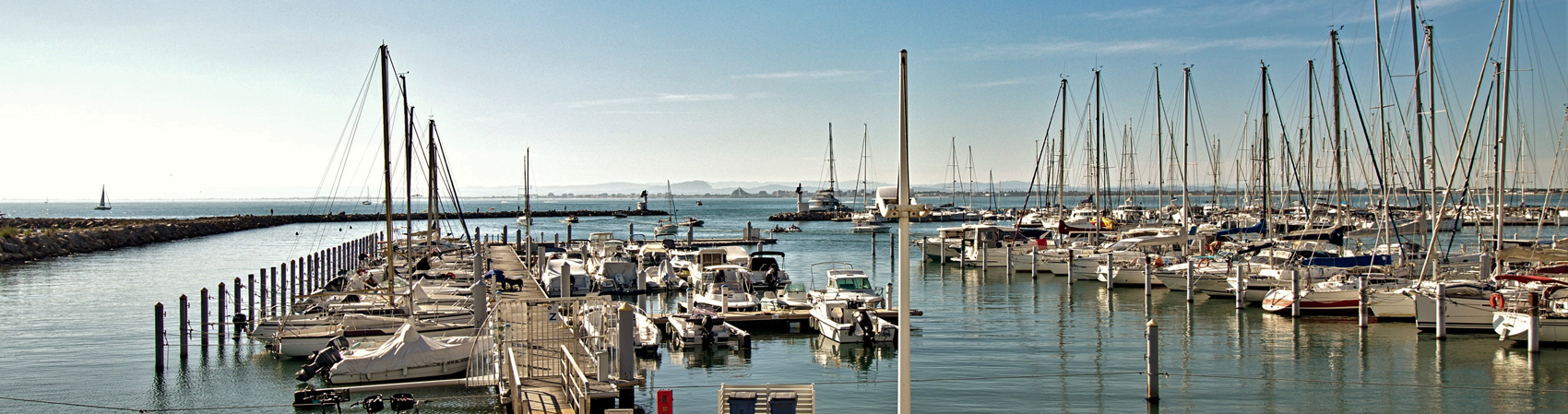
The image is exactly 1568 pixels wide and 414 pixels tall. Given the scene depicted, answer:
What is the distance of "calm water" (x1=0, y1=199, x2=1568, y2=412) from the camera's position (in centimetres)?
2206

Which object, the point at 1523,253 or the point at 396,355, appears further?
the point at 1523,253

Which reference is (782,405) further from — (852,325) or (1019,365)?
(852,325)

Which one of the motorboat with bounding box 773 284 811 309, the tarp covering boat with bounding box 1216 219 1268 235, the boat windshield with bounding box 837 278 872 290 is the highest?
the tarp covering boat with bounding box 1216 219 1268 235

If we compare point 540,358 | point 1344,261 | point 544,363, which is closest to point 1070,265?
point 1344,261

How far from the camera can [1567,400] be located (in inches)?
836

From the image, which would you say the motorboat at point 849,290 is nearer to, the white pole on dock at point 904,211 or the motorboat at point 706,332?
the motorboat at point 706,332

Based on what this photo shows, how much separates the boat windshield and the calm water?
2.34 m

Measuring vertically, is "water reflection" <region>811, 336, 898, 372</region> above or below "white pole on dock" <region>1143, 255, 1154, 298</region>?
below

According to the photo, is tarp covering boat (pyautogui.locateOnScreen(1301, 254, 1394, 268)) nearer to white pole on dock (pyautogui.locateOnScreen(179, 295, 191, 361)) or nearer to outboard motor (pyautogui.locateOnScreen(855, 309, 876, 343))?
outboard motor (pyautogui.locateOnScreen(855, 309, 876, 343))

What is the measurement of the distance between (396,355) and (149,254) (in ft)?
206

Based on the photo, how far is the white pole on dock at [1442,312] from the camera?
2894 cm

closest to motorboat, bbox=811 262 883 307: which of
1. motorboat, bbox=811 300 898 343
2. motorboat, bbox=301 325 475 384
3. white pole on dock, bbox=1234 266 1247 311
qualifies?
motorboat, bbox=811 300 898 343

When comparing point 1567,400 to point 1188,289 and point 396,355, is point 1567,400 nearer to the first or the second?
point 1188,289

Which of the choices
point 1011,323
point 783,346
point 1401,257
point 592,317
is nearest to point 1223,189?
point 1401,257
